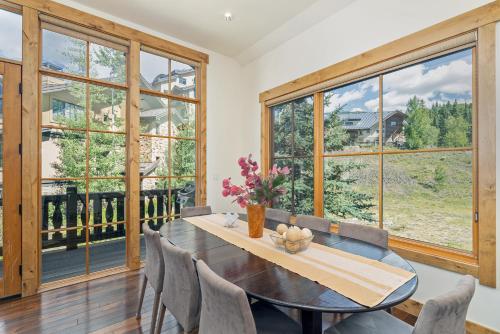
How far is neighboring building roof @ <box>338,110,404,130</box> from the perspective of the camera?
2643mm

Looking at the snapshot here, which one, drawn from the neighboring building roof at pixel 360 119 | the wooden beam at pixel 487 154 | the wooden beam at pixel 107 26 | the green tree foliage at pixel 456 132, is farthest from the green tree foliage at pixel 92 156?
the wooden beam at pixel 487 154

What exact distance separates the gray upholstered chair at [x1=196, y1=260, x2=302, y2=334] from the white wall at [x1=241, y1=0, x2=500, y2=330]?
1554 millimetres

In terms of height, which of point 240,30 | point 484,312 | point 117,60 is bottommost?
point 484,312

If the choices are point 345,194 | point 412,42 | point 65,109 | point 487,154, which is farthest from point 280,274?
point 65,109

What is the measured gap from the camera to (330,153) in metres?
3.11

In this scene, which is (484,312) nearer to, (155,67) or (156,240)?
(156,240)

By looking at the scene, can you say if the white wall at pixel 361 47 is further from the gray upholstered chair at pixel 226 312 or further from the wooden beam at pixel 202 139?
the gray upholstered chair at pixel 226 312

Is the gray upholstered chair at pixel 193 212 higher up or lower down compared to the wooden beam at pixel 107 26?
lower down

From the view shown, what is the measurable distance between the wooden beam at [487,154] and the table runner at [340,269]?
3.50ft

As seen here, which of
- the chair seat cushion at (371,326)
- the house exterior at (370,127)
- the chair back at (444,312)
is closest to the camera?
the chair back at (444,312)

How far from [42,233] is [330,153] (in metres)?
3.44

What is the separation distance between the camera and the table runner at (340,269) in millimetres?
1138

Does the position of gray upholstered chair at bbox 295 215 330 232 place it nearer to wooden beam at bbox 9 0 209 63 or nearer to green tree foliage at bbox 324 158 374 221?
green tree foliage at bbox 324 158 374 221

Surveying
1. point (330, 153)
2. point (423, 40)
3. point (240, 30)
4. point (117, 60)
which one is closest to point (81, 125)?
point (117, 60)
